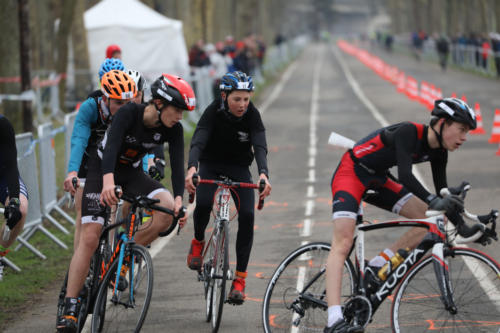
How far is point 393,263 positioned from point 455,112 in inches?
43.1

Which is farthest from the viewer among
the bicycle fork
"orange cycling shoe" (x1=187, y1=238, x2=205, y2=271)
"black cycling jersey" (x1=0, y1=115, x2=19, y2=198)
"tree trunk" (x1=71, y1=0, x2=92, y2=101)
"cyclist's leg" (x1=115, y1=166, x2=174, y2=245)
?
"tree trunk" (x1=71, y1=0, x2=92, y2=101)

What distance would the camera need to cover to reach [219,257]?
24.8 ft

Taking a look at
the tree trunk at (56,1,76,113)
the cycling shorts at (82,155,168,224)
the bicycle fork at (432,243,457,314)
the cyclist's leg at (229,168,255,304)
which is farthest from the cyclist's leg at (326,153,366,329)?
the tree trunk at (56,1,76,113)

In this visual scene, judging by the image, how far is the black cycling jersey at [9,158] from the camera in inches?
300

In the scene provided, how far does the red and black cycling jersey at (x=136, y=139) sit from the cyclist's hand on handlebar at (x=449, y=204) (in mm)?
2017

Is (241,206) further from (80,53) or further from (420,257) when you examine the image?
(80,53)

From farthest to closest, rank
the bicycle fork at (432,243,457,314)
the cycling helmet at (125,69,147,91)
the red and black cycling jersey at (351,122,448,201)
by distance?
1. the cycling helmet at (125,69,147,91)
2. the red and black cycling jersey at (351,122,448,201)
3. the bicycle fork at (432,243,457,314)

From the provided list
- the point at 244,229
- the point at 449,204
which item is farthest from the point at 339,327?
the point at 244,229

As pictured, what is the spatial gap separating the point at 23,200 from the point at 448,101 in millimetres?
3625

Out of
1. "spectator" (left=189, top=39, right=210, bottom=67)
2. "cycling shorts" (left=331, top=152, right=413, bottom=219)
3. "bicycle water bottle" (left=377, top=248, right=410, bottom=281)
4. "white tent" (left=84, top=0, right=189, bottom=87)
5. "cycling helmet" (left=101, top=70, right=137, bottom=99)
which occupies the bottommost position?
"spectator" (left=189, top=39, right=210, bottom=67)

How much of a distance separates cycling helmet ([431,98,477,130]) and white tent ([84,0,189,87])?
2629 centimetres

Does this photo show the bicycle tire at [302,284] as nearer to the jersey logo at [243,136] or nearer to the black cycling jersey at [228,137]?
the black cycling jersey at [228,137]

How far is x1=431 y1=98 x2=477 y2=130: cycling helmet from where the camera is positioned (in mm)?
6297

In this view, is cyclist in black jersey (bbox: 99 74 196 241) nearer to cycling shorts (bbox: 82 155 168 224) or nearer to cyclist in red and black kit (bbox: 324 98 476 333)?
cycling shorts (bbox: 82 155 168 224)
